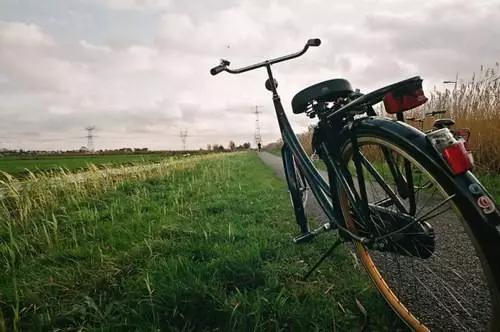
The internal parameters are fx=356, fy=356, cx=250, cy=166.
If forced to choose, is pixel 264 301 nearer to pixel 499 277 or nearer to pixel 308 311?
pixel 308 311

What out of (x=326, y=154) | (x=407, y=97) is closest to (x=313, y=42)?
(x=326, y=154)

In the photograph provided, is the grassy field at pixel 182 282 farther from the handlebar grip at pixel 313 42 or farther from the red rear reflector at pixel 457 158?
the handlebar grip at pixel 313 42

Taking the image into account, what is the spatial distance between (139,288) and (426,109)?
894 centimetres

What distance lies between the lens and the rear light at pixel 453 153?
4.39 feet

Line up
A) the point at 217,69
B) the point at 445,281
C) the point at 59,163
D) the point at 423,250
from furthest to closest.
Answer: the point at 59,163 < the point at 217,69 < the point at 445,281 < the point at 423,250

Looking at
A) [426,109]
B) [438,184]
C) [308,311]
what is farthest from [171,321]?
[426,109]

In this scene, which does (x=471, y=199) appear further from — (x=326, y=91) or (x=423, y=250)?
(x=326, y=91)

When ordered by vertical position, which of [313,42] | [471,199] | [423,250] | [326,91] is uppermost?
[313,42]

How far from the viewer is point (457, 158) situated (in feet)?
4.42

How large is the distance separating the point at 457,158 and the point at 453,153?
0.02 m

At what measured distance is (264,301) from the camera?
2061 millimetres

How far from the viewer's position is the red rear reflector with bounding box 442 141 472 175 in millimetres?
1337

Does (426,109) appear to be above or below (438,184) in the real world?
above

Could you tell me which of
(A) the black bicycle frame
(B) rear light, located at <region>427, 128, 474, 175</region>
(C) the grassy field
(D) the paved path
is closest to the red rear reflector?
(B) rear light, located at <region>427, 128, 474, 175</region>
